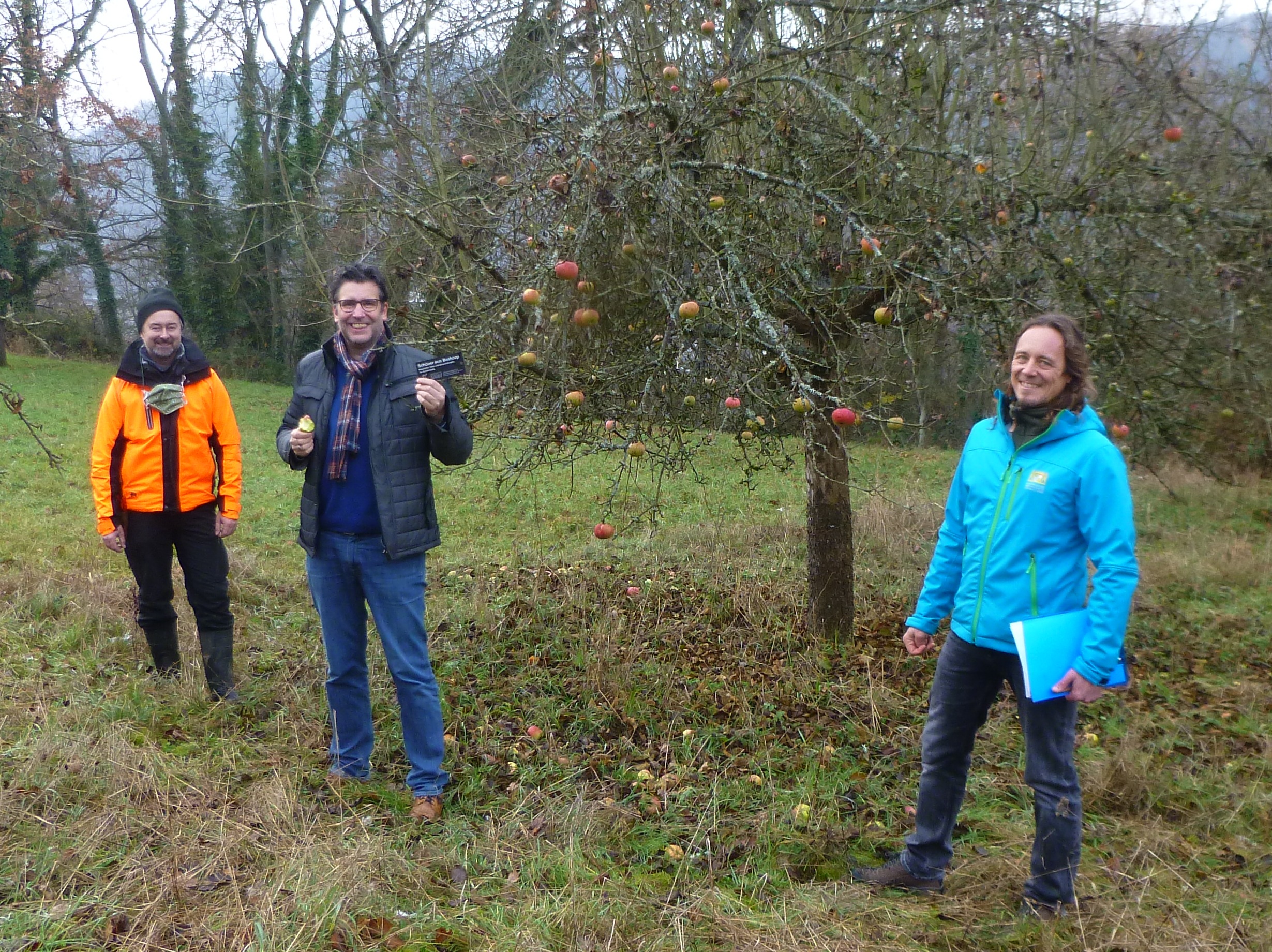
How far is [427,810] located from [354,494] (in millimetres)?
1109

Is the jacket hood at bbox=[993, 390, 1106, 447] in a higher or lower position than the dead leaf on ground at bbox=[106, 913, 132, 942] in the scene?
higher

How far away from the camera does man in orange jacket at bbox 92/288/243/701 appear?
3.68 m

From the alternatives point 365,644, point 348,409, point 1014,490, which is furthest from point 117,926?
point 1014,490

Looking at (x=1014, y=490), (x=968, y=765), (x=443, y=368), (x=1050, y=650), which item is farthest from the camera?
(x=443, y=368)

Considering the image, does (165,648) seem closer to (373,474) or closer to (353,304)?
(373,474)

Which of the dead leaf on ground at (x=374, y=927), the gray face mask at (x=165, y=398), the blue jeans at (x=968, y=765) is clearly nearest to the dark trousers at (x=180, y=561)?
the gray face mask at (x=165, y=398)

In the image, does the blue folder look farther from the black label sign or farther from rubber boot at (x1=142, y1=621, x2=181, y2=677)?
rubber boot at (x1=142, y1=621, x2=181, y2=677)

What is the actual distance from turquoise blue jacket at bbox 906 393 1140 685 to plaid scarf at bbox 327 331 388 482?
190 centimetres

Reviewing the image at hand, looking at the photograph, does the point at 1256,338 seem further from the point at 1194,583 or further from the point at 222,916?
the point at 222,916

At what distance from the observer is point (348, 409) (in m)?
3.04

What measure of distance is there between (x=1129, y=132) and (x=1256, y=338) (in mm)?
1116

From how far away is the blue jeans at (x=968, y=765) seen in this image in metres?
2.29

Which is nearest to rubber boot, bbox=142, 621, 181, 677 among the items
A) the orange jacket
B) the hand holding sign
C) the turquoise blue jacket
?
the orange jacket

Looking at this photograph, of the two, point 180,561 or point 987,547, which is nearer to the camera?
point 987,547
